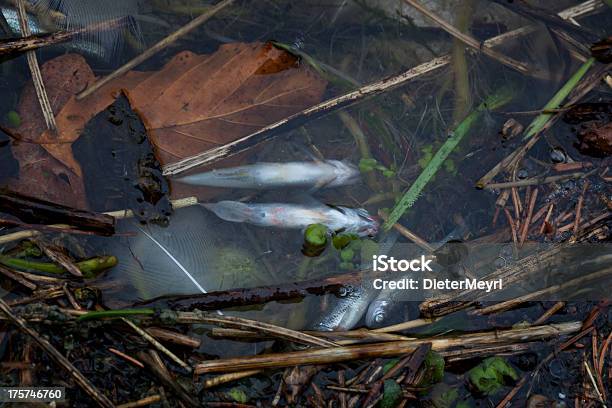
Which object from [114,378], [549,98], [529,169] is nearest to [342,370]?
[114,378]

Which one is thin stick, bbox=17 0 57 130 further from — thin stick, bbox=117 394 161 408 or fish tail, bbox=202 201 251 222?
thin stick, bbox=117 394 161 408

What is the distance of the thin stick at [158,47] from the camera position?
124 inches

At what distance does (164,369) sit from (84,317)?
49cm

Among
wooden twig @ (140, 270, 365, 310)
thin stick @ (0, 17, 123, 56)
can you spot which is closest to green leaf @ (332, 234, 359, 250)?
wooden twig @ (140, 270, 365, 310)

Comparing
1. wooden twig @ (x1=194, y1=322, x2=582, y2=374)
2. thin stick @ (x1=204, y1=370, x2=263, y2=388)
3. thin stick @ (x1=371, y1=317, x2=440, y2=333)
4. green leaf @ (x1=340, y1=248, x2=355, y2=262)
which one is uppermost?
green leaf @ (x1=340, y1=248, x2=355, y2=262)

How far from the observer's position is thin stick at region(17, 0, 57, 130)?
307cm

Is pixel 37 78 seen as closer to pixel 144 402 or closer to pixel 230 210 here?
pixel 230 210

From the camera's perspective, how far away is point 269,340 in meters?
2.80

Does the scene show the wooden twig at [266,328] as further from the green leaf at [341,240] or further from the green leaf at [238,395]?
the green leaf at [341,240]

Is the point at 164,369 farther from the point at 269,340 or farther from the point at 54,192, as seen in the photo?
the point at 54,192

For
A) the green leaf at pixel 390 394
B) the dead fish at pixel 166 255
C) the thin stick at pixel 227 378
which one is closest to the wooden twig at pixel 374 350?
the thin stick at pixel 227 378

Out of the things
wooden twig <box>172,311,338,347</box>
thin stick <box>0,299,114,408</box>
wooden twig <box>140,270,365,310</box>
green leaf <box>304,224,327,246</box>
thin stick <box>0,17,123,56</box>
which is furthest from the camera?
thin stick <box>0,17,123,56</box>

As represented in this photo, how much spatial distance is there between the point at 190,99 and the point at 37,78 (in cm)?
95

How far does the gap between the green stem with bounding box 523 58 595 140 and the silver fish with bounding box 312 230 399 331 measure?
4.61 feet
